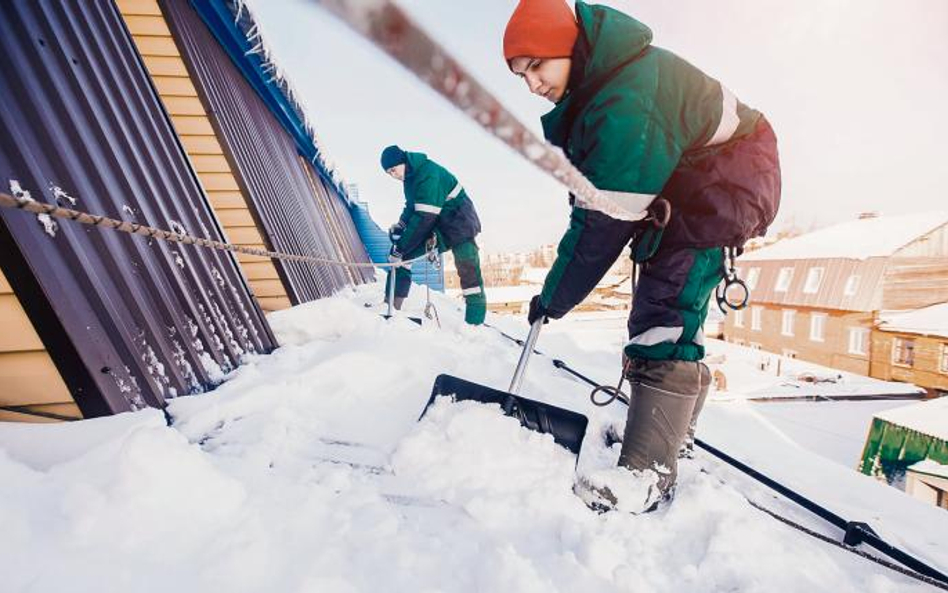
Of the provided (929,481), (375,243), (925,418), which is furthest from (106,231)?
(375,243)

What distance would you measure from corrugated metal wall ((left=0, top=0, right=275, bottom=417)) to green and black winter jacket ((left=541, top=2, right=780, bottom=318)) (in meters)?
1.60

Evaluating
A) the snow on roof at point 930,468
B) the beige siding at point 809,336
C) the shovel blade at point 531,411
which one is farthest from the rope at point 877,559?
the beige siding at point 809,336

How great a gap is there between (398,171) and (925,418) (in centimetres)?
1041

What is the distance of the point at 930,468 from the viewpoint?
21.7 ft

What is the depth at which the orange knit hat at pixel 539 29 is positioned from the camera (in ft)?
3.17

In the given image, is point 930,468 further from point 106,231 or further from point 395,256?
point 106,231

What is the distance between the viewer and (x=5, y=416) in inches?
49.9

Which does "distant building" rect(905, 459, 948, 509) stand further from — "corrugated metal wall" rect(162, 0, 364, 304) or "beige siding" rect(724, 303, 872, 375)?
"beige siding" rect(724, 303, 872, 375)

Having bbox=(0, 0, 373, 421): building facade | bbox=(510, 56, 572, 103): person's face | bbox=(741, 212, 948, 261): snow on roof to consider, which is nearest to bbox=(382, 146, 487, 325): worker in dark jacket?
bbox=(0, 0, 373, 421): building facade

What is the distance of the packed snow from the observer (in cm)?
73

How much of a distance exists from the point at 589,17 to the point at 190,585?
162 cm

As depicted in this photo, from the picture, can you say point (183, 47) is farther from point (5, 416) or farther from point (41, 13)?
point (5, 416)

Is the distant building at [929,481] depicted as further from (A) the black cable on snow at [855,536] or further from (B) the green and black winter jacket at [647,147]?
(B) the green and black winter jacket at [647,147]

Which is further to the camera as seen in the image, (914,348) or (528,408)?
(914,348)
